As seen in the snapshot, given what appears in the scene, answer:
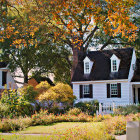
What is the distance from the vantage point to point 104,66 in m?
28.5

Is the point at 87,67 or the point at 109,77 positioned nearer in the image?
the point at 109,77

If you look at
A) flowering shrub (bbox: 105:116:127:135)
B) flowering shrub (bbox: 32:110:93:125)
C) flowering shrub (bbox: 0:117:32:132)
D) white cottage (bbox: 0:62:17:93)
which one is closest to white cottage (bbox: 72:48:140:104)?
flowering shrub (bbox: 32:110:93:125)

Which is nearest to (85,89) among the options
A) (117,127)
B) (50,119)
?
(50,119)

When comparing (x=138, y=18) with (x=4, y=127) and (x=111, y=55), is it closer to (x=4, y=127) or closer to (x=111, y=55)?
(x=111, y=55)

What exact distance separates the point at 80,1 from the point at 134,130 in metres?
6.49

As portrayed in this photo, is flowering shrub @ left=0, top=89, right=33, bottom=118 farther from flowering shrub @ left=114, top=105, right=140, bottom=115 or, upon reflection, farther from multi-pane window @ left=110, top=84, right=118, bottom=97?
multi-pane window @ left=110, top=84, right=118, bottom=97

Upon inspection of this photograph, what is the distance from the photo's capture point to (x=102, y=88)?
27.6 metres

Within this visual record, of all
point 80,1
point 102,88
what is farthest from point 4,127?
point 102,88

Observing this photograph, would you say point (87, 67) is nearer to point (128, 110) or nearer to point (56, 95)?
point (56, 95)

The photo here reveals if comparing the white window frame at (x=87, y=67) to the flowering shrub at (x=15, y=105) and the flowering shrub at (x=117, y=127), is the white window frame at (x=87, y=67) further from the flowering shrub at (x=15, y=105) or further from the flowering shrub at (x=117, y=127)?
the flowering shrub at (x=117, y=127)

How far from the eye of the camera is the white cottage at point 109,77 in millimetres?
26344

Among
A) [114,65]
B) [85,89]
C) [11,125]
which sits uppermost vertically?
[114,65]

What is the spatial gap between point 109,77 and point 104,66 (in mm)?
1911

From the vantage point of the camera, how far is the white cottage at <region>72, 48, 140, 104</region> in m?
26.3
